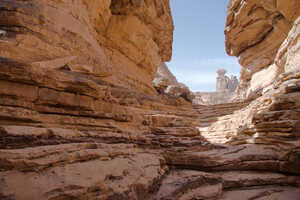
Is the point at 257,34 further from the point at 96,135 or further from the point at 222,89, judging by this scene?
the point at 222,89

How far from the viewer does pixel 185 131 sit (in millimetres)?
5137

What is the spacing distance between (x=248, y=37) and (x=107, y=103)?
725 inches

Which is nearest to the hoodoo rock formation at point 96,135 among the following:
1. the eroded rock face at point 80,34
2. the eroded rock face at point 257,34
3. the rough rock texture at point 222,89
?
the eroded rock face at point 80,34

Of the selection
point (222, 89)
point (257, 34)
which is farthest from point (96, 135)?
point (222, 89)

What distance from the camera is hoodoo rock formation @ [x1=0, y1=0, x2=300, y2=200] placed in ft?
6.75

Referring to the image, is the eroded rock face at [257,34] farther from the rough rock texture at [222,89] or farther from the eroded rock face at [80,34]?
the rough rock texture at [222,89]

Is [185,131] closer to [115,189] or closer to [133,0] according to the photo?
[115,189]

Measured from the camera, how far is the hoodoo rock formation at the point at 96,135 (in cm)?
206

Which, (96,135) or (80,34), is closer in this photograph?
(96,135)

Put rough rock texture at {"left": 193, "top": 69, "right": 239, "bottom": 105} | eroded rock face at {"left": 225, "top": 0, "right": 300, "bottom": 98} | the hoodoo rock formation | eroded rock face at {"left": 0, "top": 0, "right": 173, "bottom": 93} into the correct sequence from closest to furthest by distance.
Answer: the hoodoo rock formation, eroded rock face at {"left": 0, "top": 0, "right": 173, "bottom": 93}, eroded rock face at {"left": 225, "top": 0, "right": 300, "bottom": 98}, rough rock texture at {"left": 193, "top": 69, "right": 239, "bottom": 105}

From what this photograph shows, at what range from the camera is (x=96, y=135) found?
3.08 m

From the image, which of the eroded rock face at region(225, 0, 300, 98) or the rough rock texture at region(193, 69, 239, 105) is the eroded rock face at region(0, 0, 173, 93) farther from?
the rough rock texture at region(193, 69, 239, 105)

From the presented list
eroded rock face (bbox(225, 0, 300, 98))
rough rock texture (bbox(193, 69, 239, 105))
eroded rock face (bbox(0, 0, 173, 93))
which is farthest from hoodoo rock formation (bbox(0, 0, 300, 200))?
rough rock texture (bbox(193, 69, 239, 105))

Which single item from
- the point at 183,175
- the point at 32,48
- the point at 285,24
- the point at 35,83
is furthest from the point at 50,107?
the point at 285,24
